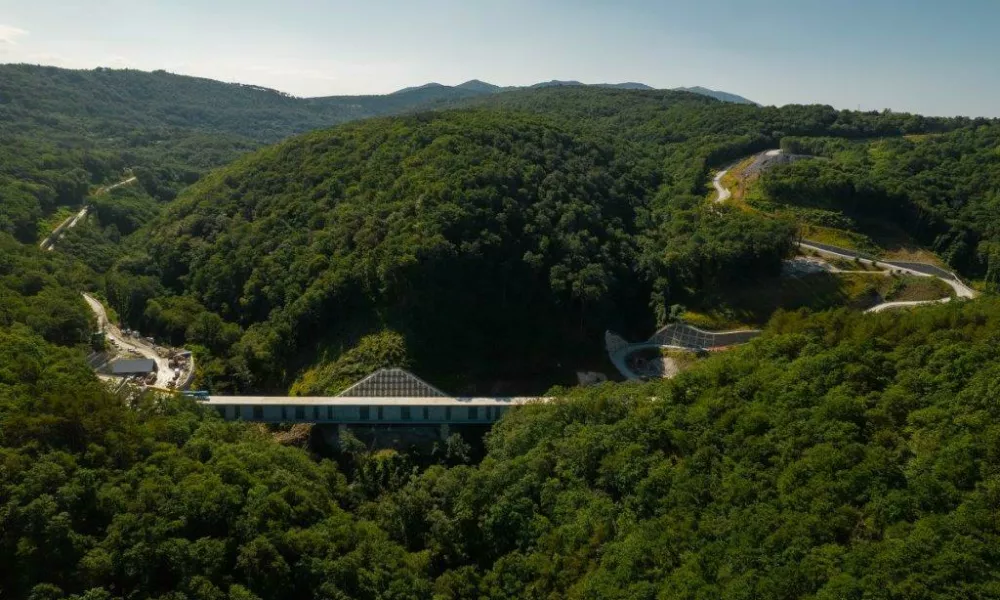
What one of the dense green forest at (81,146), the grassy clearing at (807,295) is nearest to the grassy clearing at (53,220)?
the dense green forest at (81,146)

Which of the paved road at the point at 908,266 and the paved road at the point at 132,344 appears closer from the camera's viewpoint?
the paved road at the point at 132,344

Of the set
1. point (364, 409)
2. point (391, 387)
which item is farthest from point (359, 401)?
point (391, 387)

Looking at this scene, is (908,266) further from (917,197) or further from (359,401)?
(359,401)

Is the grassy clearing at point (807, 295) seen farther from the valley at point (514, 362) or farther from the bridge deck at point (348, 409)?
the bridge deck at point (348, 409)

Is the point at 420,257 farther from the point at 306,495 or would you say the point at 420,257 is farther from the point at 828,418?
the point at 828,418

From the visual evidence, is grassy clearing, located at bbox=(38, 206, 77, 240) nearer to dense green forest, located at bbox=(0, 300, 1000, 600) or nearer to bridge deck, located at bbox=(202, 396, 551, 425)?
dense green forest, located at bbox=(0, 300, 1000, 600)
